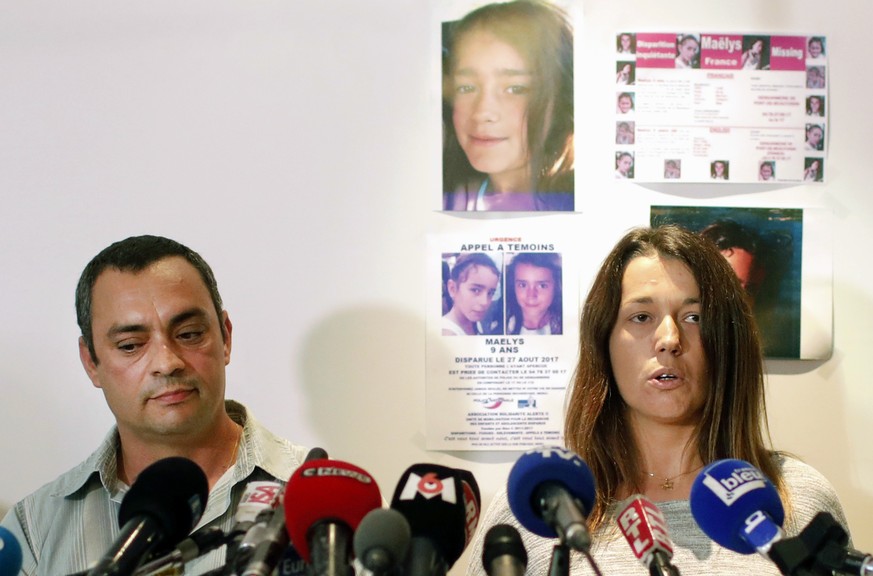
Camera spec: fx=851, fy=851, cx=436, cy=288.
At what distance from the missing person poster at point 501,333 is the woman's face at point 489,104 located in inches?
6.5

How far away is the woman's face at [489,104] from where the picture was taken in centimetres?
215

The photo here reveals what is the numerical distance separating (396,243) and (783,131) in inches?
40.6

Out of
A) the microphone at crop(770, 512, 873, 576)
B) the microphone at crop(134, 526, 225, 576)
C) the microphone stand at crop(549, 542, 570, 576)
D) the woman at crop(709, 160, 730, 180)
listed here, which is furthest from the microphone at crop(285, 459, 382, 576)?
the woman at crop(709, 160, 730, 180)

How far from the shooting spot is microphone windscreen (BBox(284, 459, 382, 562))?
97 cm

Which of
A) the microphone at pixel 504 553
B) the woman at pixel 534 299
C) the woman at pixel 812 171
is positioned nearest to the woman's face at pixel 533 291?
the woman at pixel 534 299

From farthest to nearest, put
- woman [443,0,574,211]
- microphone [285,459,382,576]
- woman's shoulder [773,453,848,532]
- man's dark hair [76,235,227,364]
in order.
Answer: woman [443,0,574,211] → man's dark hair [76,235,227,364] → woman's shoulder [773,453,848,532] → microphone [285,459,382,576]

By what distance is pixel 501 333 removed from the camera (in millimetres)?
2154

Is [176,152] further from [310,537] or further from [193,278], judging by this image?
[310,537]

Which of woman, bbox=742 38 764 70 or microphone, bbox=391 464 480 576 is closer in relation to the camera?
microphone, bbox=391 464 480 576

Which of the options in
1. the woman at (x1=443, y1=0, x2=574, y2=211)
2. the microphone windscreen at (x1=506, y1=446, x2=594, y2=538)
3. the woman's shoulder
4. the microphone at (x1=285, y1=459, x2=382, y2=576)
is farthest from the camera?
the woman at (x1=443, y1=0, x2=574, y2=211)

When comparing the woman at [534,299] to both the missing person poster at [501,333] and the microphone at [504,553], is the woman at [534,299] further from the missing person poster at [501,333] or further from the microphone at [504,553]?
the microphone at [504,553]

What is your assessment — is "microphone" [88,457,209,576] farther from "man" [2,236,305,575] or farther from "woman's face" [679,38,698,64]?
"woman's face" [679,38,698,64]

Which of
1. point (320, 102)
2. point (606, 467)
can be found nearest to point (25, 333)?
point (320, 102)

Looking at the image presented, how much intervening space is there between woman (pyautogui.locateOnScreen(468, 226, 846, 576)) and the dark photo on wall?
32 centimetres
